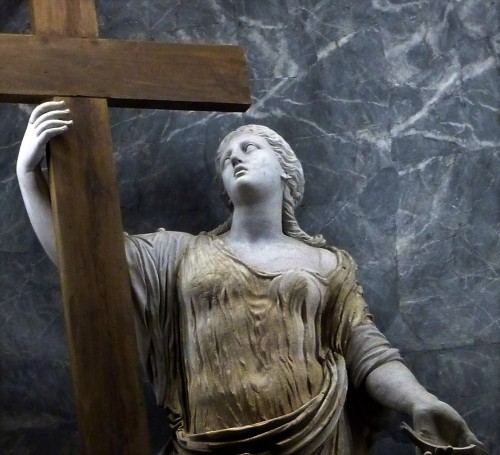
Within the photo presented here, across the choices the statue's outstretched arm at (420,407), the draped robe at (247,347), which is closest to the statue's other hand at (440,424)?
the statue's outstretched arm at (420,407)

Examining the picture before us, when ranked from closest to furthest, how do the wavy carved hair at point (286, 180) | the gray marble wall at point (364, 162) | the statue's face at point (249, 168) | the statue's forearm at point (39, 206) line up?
the statue's forearm at point (39, 206)
the statue's face at point (249, 168)
the wavy carved hair at point (286, 180)
the gray marble wall at point (364, 162)

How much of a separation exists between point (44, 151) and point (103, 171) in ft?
0.60

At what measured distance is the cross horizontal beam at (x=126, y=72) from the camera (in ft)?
15.9

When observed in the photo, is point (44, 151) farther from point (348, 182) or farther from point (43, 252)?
point (348, 182)

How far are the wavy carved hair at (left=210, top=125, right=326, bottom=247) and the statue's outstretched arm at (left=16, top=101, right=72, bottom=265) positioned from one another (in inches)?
23.0

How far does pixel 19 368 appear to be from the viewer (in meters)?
5.29

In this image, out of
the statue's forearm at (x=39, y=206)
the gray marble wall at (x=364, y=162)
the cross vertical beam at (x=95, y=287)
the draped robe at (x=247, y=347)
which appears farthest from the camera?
the gray marble wall at (x=364, y=162)

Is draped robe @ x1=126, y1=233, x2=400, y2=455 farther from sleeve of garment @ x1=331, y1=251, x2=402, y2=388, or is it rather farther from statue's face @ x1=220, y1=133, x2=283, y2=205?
statue's face @ x1=220, y1=133, x2=283, y2=205

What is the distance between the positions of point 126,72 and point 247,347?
0.92m

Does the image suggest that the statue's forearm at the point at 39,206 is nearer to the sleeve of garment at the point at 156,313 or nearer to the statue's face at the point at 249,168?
the sleeve of garment at the point at 156,313

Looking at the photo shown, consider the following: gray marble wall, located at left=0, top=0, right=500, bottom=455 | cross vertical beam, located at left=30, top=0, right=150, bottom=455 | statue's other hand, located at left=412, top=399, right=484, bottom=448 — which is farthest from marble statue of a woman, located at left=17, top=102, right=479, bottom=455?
gray marble wall, located at left=0, top=0, right=500, bottom=455

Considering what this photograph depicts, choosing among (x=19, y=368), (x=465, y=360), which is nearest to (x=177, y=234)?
(x=19, y=368)

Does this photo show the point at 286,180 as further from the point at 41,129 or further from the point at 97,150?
the point at 41,129

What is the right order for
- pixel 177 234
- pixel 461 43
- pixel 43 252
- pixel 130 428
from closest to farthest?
pixel 130 428
pixel 177 234
pixel 43 252
pixel 461 43
